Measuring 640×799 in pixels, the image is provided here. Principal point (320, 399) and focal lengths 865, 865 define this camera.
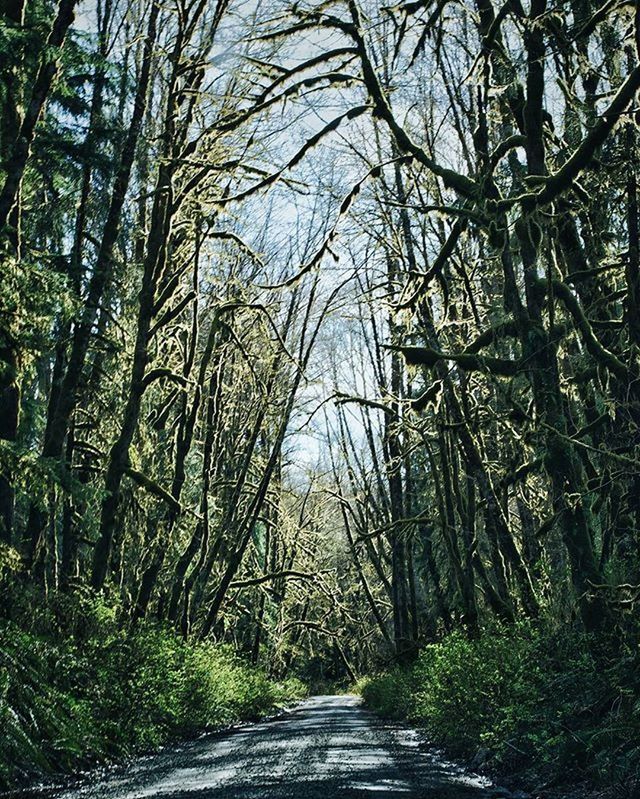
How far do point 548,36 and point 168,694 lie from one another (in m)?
11.1

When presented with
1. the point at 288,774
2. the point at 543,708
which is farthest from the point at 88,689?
the point at 543,708

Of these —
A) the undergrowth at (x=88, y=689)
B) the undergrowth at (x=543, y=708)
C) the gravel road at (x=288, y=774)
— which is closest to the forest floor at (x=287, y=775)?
the gravel road at (x=288, y=774)

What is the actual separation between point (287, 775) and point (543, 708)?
252 centimetres

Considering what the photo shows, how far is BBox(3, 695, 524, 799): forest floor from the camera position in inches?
257

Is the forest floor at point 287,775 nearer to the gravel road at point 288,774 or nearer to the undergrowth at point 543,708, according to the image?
the gravel road at point 288,774

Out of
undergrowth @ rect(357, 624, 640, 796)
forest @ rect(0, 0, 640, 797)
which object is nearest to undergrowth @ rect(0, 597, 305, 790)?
forest @ rect(0, 0, 640, 797)

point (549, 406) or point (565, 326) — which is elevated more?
point (565, 326)

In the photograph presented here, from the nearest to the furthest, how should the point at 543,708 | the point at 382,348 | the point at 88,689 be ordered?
the point at 543,708
the point at 88,689
the point at 382,348

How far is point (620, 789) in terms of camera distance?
234 inches

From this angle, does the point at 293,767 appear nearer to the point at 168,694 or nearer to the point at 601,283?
the point at 168,694

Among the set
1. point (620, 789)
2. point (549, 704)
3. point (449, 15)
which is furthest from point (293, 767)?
point (449, 15)

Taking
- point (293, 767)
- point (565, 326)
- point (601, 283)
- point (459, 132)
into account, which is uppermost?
point (459, 132)

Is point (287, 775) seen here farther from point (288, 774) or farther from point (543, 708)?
point (543, 708)

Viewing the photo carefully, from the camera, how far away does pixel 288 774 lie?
8.08 meters
